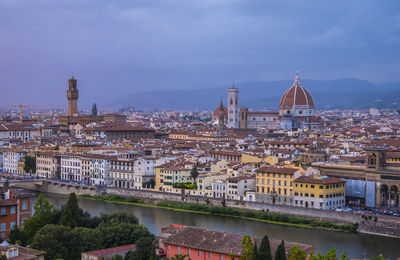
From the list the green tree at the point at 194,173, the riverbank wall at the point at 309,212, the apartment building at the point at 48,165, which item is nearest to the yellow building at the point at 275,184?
the riverbank wall at the point at 309,212

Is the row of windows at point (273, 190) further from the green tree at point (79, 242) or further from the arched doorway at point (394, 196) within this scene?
the green tree at point (79, 242)

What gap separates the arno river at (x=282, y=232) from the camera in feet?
78.0

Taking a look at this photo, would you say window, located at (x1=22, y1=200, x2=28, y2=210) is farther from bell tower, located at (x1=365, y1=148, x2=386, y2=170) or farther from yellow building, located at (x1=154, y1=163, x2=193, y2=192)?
bell tower, located at (x1=365, y1=148, x2=386, y2=170)

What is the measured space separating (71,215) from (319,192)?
11.9 meters

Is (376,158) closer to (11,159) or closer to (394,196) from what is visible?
(394,196)

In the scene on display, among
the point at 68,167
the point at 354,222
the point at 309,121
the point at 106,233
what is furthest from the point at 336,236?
the point at 309,121

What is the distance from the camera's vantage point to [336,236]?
26172 millimetres

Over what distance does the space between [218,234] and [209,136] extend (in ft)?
151

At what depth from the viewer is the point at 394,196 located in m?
30.2

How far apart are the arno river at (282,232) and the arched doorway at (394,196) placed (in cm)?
424

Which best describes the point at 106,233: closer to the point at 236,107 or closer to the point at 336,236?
the point at 336,236

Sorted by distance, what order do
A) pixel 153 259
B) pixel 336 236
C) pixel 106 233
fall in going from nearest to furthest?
pixel 153 259 < pixel 106 233 < pixel 336 236

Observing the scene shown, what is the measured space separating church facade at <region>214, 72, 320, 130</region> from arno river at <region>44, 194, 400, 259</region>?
52.9 meters

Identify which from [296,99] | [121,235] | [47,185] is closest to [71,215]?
[121,235]
